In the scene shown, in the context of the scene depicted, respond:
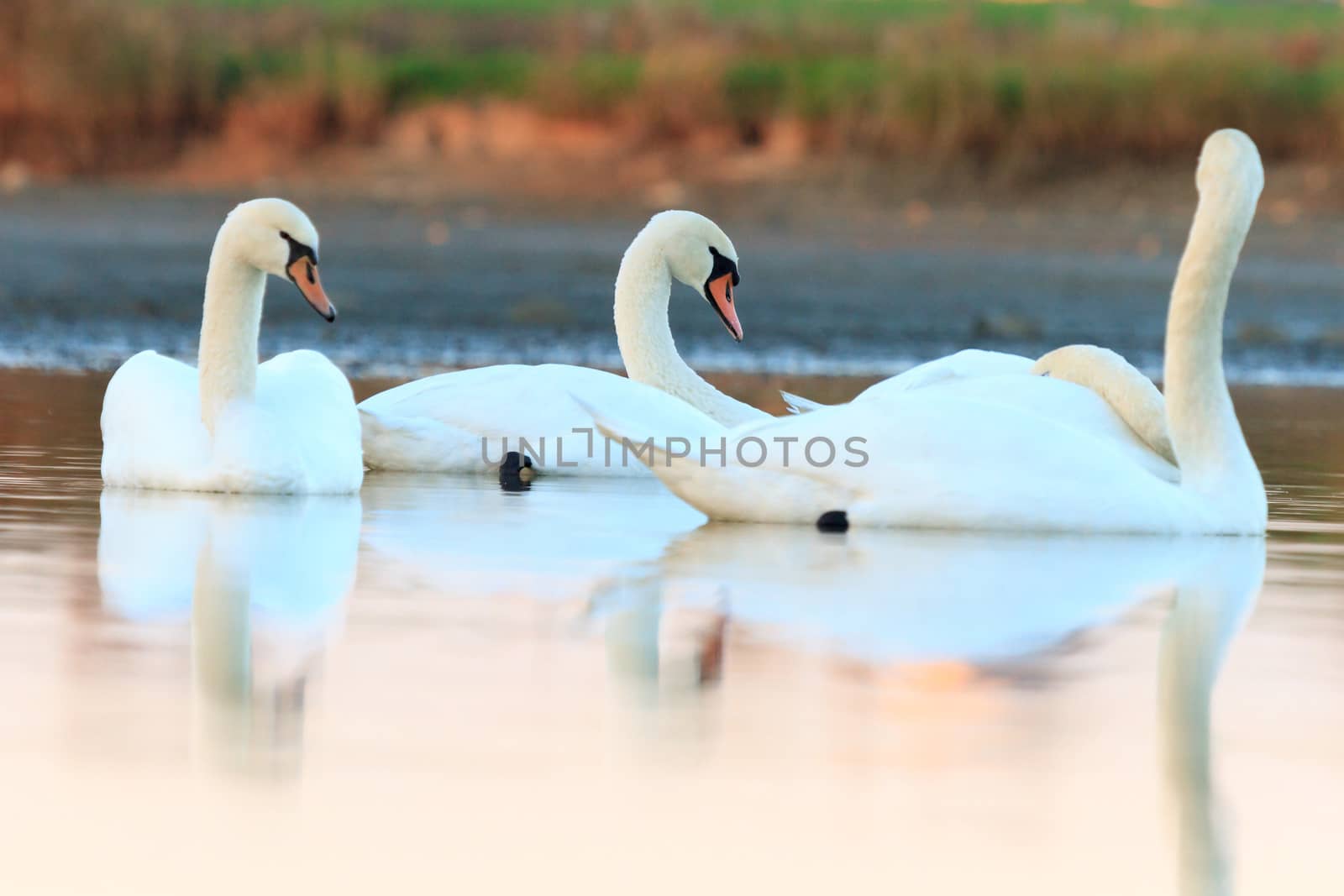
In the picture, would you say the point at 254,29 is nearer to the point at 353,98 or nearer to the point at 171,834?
the point at 353,98

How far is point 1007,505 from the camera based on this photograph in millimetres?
7121

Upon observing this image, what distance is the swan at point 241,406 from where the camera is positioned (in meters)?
7.96

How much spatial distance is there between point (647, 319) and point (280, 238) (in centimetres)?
215

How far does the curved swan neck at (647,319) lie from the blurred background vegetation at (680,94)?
14.1 meters

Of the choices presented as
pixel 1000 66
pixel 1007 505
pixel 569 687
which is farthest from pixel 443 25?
pixel 569 687

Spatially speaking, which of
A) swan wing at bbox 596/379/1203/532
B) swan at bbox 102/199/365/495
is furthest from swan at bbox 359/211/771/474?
swan wing at bbox 596/379/1203/532

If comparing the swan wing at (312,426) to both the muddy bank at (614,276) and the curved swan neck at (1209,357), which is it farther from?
the muddy bank at (614,276)

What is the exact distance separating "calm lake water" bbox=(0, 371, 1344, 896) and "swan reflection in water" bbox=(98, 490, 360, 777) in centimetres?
2

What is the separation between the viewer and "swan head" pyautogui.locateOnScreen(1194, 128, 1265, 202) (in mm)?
7559

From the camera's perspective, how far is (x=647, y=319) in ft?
33.1

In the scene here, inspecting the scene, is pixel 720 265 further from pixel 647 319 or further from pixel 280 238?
pixel 280 238

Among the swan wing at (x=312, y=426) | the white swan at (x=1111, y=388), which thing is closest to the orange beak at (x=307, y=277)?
the swan wing at (x=312, y=426)

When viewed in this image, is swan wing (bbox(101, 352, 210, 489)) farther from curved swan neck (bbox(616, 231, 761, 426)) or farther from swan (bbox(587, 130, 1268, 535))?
curved swan neck (bbox(616, 231, 761, 426))

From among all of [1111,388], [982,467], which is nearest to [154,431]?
[982,467]
